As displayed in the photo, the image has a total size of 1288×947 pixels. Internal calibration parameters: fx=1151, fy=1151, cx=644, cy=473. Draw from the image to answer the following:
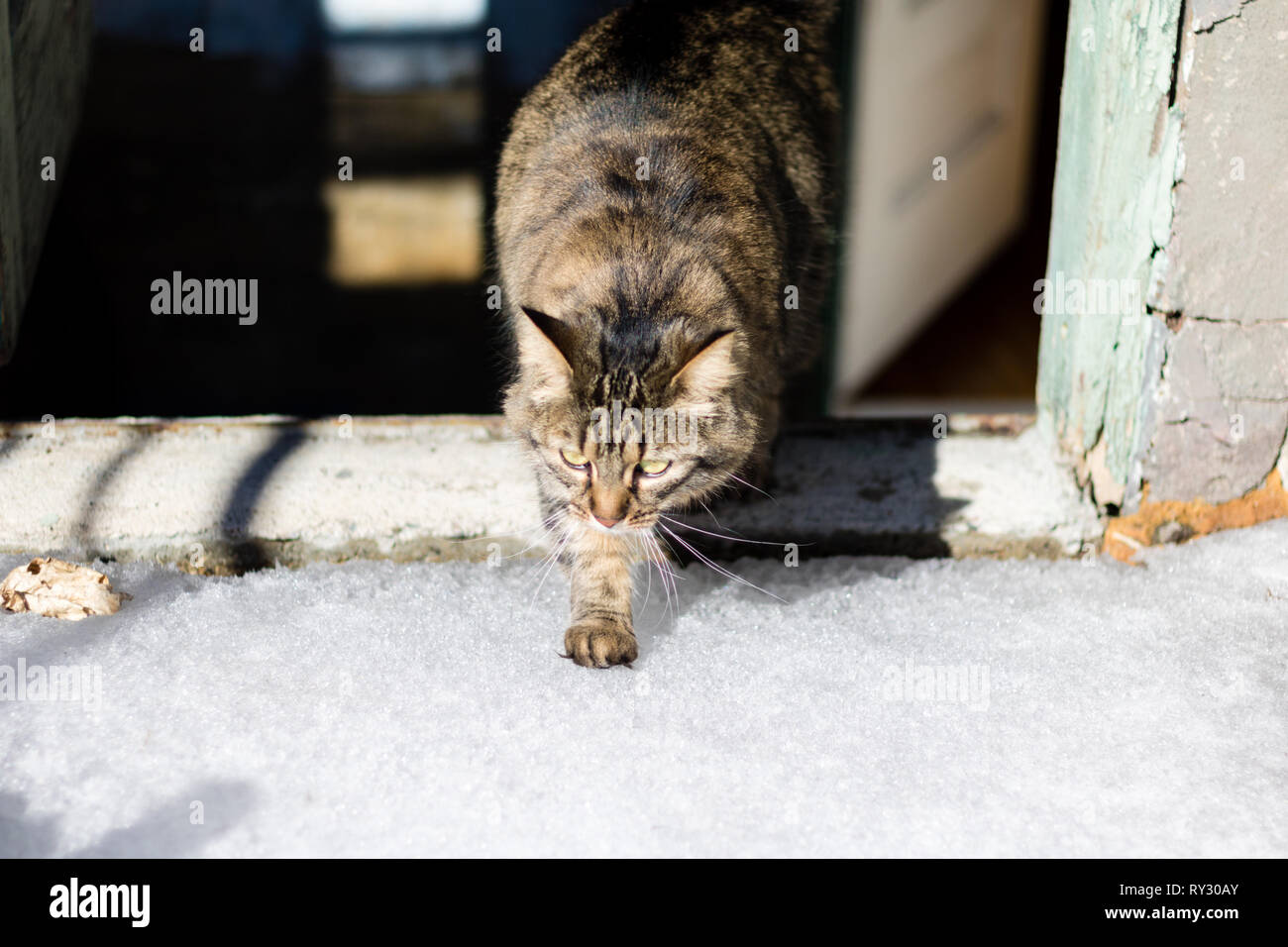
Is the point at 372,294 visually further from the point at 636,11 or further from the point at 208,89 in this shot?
the point at 636,11

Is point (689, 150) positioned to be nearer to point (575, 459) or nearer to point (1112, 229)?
point (575, 459)

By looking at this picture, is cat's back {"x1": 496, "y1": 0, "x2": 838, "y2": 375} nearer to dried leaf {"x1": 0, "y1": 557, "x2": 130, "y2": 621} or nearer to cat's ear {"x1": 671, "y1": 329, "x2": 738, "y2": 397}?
cat's ear {"x1": 671, "y1": 329, "x2": 738, "y2": 397}

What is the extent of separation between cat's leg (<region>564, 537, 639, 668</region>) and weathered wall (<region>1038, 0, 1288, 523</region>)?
105 cm

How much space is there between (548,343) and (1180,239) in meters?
1.21

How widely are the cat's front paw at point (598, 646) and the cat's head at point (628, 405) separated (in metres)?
0.17

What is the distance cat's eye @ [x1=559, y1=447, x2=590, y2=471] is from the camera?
1870mm

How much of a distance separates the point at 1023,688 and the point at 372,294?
3.64m

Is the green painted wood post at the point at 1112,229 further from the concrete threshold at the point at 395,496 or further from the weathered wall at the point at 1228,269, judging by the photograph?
the concrete threshold at the point at 395,496

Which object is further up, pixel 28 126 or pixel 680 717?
pixel 28 126

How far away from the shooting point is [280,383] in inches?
161

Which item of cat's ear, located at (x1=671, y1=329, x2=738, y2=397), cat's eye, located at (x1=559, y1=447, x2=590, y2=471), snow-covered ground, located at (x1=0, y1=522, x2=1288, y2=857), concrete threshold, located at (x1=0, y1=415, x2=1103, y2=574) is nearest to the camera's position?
snow-covered ground, located at (x1=0, y1=522, x2=1288, y2=857)

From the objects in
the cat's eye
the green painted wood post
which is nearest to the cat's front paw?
the cat's eye

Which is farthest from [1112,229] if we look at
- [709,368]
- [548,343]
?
[548,343]

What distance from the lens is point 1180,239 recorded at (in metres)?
2.12
